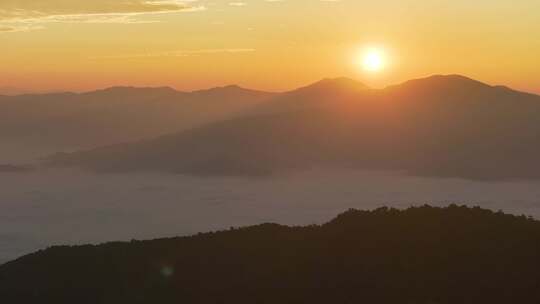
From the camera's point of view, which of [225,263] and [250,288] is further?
[225,263]

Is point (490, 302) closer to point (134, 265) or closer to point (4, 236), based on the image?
point (134, 265)

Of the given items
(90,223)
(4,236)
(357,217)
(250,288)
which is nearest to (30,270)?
(250,288)

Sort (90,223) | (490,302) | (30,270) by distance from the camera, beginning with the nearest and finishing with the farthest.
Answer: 1. (490,302)
2. (30,270)
3. (90,223)

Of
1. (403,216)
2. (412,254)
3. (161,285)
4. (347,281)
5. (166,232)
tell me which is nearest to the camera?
(347,281)

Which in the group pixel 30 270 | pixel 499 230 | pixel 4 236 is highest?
pixel 499 230

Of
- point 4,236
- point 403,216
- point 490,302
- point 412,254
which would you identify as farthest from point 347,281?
point 4,236

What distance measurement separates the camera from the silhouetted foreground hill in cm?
2888

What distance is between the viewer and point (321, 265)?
32469 millimetres

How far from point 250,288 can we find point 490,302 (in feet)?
33.4

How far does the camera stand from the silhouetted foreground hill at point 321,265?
2888 cm

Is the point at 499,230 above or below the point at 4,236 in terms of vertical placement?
above

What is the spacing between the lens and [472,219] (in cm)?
3588

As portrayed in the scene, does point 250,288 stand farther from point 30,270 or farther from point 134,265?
point 30,270

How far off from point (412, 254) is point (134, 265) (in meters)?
14.9
